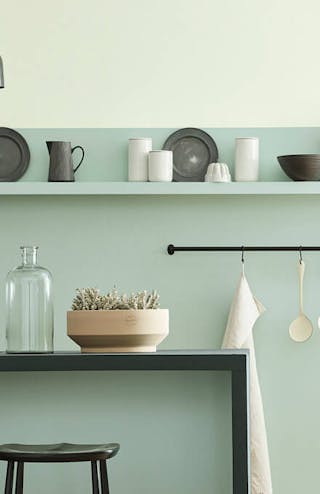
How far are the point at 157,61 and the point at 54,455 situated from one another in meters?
2.42

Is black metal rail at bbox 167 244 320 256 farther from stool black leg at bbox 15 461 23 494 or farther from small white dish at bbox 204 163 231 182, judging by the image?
stool black leg at bbox 15 461 23 494

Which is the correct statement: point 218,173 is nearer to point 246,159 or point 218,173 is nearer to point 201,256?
point 246,159

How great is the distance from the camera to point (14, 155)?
413 centimetres

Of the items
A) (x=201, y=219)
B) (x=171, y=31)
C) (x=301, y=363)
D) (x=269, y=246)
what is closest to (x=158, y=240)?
(x=201, y=219)

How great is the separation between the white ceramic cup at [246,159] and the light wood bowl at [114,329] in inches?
55.0

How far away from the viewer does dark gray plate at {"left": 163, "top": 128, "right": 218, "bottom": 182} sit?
411 cm

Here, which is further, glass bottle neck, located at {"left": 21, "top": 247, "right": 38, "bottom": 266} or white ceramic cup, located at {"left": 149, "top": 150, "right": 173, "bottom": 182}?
white ceramic cup, located at {"left": 149, "top": 150, "right": 173, "bottom": 182}

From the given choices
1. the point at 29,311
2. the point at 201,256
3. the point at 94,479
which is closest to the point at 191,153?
the point at 201,256

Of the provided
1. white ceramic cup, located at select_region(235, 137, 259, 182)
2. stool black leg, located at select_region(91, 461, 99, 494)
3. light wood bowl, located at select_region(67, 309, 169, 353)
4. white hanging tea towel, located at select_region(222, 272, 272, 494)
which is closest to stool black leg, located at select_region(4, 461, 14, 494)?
stool black leg, located at select_region(91, 461, 99, 494)

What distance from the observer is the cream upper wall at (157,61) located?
4543mm

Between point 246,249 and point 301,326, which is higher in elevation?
point 246,249

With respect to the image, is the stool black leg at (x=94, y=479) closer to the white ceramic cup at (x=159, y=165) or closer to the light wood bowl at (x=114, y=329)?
the light wood bowl at (x=114, y=329)

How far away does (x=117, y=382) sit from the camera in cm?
298

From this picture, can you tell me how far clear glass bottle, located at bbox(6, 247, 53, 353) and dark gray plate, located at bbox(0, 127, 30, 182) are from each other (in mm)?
1358
